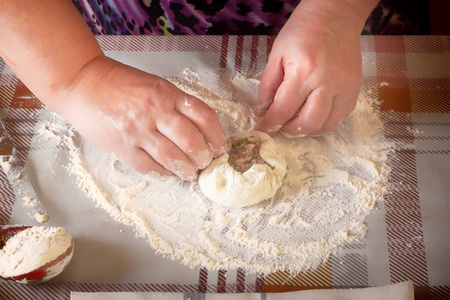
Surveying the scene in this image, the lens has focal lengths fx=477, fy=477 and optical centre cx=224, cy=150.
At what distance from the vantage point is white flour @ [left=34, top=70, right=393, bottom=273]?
1.01 meters

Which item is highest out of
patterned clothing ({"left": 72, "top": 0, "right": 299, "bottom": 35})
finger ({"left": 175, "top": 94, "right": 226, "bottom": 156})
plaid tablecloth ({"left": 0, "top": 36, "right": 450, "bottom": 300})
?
patterned clothing ({"left": 72, "top": 0, "right": 299, "bottom": 35})

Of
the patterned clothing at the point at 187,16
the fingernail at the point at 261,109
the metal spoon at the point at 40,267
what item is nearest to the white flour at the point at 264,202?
the fingernail at the point at 261,109

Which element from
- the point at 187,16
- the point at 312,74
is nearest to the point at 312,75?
the point at 312,74

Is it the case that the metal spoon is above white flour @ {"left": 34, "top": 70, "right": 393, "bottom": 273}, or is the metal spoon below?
above

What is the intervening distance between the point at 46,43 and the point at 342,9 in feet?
2.15

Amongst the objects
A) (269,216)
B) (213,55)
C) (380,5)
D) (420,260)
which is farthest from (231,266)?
(380,5)

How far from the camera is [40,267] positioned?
91cm

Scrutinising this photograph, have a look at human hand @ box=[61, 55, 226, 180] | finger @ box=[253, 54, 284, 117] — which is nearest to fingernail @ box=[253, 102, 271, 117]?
finger @ box=[253, 54, 284, 117]

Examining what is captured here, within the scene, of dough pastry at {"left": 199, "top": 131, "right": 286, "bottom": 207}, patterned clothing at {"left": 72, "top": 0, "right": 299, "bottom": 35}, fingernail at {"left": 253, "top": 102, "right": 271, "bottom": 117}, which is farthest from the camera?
patterned clothing at {"left": 72, "top": 0, "right": 299, "bottom": 35}

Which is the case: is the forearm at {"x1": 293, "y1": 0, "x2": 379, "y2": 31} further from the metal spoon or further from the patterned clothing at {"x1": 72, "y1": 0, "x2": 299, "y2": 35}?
the metal spoon

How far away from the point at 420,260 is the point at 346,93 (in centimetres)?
39

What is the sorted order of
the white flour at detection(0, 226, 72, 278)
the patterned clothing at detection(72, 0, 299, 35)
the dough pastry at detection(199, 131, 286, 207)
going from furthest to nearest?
the patterned clothing at detection(72, 0, 299, 35), the dough pastry at detection(199, 131, 286, 207), the white flour at detection(0, 226, 72, 278)

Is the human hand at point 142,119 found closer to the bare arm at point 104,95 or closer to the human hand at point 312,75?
the bare arm at point 104,95

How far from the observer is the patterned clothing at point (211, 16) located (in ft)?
4.34
